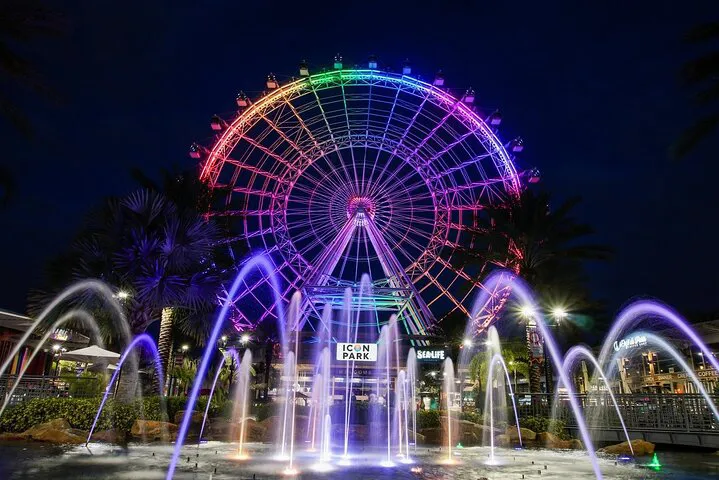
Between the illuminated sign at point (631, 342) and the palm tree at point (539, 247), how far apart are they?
154 inches

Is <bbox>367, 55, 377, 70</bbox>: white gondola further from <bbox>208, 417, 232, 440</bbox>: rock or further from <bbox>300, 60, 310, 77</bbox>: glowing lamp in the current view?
<bbox>208, 417, 232, 440</bbox>: rock

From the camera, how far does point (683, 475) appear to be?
10.0m

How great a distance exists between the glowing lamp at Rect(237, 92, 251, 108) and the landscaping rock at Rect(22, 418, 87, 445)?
1899 cm

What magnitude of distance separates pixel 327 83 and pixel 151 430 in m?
20.3

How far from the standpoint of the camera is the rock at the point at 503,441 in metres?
17.1

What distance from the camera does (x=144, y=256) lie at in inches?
697

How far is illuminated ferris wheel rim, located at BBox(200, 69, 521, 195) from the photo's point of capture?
1147 inches

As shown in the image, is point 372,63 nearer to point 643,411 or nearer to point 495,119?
point 495,119

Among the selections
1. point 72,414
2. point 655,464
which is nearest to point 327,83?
point 72,414

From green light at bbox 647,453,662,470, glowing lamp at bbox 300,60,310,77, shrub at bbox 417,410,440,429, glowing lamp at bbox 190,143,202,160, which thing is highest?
glowing lamp at bbox 300,60,310,77

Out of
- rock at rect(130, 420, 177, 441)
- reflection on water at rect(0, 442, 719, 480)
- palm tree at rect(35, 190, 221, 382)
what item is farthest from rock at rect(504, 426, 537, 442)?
palm tree at rect(35, 190, 221, 382)

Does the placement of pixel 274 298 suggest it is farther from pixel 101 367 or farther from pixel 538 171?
pixel 538 171

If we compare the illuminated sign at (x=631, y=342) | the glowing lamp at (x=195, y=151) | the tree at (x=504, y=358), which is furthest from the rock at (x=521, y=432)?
the glowing lamp at (x=195, y=151)

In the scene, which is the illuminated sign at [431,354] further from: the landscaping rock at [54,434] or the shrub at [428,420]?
the landscaping rock at [54,434]
